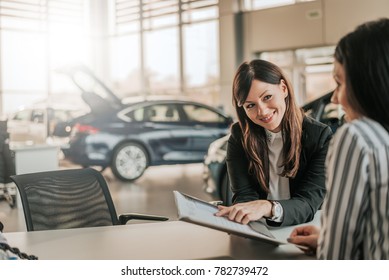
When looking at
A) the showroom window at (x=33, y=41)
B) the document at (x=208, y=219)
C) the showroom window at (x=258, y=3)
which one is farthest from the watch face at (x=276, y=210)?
the showroom window at (x=258, y=3)

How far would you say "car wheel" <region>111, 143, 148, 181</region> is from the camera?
4.86 m

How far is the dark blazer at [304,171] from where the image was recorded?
144cm

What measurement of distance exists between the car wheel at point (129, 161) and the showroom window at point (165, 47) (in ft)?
2.11

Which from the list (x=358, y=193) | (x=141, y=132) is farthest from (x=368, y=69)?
(x=141, y=132)

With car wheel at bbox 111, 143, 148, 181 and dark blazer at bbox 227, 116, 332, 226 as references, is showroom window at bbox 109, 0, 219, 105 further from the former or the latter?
dark blazer at bbox 227, 116, 332, 226

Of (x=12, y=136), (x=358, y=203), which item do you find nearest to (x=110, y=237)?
(x=358, y=203)

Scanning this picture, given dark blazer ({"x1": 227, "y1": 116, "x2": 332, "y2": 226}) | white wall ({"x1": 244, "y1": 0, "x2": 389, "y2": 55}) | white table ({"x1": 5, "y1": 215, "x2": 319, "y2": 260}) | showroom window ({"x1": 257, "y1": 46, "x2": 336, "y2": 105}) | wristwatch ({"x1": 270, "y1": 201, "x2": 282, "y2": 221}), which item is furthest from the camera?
white wall ({"x1": 244, "y1": 0, "x2": 389, "y2": 55})

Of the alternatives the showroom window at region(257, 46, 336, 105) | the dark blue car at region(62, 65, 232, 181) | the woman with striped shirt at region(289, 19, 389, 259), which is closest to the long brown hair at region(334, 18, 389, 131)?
the woman with striped shirt at region(289, 19, 389, 259)

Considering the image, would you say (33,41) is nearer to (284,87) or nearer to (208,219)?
(284,87)

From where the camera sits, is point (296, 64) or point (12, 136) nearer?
point (12, 136)

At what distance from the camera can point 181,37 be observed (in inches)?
175

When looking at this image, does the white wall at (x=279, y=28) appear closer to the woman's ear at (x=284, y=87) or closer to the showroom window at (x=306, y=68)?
the showroom window at (x=306, y=68)
